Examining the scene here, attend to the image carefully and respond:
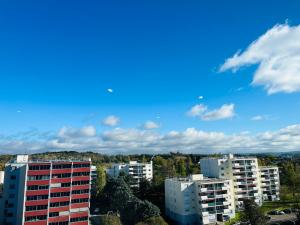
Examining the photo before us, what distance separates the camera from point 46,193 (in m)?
69.7

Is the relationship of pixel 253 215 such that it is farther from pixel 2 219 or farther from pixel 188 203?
pixel 2 219

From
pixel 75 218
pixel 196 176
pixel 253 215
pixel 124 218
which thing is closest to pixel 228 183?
pixel 196 176

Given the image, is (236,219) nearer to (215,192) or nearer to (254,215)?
(215,192)

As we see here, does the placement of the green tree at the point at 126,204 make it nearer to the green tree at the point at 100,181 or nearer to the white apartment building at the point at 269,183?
the green tree at the point at 100,181

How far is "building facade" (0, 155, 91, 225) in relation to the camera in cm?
6812

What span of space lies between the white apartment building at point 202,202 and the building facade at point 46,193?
26.2 meters

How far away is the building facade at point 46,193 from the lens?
68125 mm

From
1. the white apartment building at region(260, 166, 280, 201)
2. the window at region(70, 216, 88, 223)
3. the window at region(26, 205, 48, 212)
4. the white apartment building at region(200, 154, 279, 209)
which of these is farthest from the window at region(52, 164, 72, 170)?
the white apartment building at region(260, 166, 280, 201)

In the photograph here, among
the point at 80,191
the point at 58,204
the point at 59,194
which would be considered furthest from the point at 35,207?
the point at 80,191

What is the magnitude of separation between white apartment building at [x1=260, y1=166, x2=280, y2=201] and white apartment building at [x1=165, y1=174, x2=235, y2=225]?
2654cm

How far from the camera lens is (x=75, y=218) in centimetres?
7225

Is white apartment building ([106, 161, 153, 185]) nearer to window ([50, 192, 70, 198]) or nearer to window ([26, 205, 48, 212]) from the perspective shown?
window ([50, 192, 70, 198])

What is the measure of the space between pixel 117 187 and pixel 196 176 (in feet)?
84.3

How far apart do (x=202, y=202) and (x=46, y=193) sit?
40.9m
